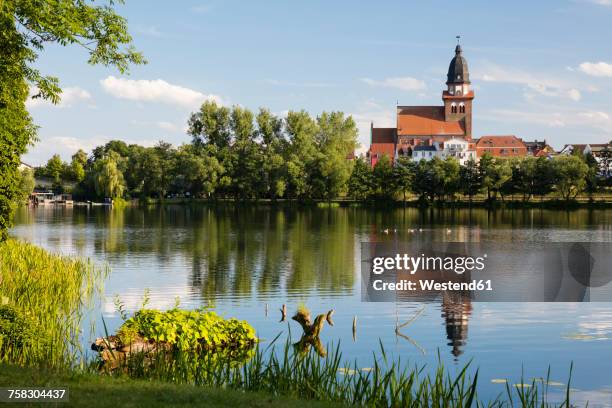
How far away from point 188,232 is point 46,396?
42521 millimetres

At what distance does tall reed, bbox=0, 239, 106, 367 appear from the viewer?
→ 38.4ft

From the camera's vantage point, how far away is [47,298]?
1755 centimetres

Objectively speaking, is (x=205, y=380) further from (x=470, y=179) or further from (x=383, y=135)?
(x=383, y=135)

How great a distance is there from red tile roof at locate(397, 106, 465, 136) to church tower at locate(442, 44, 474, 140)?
1.45m

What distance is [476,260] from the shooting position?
1371 inches

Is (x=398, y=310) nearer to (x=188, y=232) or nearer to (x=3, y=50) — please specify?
(x=3, y=50)

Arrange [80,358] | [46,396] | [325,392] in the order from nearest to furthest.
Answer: [46,396]
[325,392]
[80,358]

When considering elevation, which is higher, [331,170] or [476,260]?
[331,170]

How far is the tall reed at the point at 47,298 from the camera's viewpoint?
1170cm

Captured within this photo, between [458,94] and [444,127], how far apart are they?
7636 mm

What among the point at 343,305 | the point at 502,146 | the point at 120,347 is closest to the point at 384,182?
the point at 502,146

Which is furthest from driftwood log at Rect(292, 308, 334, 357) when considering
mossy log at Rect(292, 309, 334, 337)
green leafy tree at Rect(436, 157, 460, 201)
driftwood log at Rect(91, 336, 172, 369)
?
green leafy tree at Rect(436, 157, 460, 201)

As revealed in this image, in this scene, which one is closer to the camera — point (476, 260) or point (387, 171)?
point (476, 260)

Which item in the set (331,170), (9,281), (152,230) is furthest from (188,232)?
(331,170)
